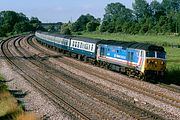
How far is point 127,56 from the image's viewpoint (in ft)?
110

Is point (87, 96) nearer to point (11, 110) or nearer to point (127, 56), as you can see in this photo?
point (11, 110)

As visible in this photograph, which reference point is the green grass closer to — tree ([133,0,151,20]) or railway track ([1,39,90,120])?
railway track ([1,39,90,120])

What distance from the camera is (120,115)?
65.2 ft

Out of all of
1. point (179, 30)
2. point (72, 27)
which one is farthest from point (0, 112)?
point (72, 27)

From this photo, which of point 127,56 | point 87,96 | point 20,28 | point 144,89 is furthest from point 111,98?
point 20,28

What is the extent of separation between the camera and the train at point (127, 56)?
3077 centimetres

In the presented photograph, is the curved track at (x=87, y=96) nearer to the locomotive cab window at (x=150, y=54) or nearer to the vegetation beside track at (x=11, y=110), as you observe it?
the vegetation beside track at (x=11, y=110)

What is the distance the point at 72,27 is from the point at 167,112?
16777cm

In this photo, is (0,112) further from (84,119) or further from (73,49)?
(73,49)

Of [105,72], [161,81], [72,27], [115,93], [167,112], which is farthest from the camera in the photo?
[72,27]

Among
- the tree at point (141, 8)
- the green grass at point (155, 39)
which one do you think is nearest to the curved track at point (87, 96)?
the green grass at point (155, 39)

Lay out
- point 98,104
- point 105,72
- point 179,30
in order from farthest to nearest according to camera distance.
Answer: point 179,30 < point 105,72 < point 98,104

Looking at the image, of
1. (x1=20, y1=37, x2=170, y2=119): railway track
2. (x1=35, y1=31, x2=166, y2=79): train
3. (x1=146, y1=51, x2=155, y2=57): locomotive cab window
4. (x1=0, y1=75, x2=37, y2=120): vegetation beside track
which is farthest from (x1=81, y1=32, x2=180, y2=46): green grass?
(x1=0, y1=75, x2=37, y2=120): vegetation beside track

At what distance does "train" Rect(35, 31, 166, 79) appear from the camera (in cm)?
3077
